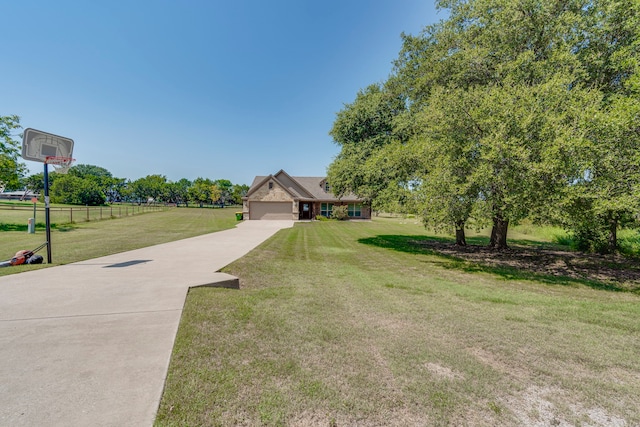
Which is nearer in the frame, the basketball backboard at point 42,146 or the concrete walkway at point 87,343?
the concrete walkway at point 87,343

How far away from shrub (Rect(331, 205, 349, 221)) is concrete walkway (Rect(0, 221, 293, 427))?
26.1 meters

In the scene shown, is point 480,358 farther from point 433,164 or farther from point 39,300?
point 433,164

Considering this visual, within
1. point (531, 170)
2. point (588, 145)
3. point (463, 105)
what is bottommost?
point (531, 170)

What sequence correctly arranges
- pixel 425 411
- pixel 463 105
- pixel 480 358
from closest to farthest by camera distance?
1. pixel 425 411
2. pixel 480 358
3. pixel 463 105

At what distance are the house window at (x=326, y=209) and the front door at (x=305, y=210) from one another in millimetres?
1946

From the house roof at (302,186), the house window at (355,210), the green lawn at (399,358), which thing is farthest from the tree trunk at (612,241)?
the house window at (355,210)

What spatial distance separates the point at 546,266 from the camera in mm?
10250

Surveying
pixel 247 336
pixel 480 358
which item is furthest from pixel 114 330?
pixel 480 358

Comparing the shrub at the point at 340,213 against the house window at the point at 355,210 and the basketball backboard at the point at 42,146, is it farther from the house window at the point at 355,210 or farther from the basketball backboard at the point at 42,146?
the basketball backboard at the point at 42,146

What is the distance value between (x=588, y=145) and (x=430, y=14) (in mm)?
11424

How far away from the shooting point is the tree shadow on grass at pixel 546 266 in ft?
27.0

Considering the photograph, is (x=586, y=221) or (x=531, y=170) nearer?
(x=531, y=170)

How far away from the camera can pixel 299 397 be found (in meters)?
2.45

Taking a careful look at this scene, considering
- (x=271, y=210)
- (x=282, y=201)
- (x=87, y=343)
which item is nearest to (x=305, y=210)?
(x=282, y=201)
